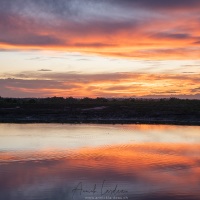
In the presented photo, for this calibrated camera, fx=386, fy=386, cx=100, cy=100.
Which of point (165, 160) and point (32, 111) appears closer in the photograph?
point (165, 160)

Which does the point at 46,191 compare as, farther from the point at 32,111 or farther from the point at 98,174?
the point at 32,111

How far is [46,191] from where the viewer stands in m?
11.6

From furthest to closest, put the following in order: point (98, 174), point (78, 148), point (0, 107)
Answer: point (0, 107)
point (78, 148)
point (98, 174)

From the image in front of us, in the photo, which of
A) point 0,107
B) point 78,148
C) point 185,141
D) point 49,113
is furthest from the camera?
point 0,107

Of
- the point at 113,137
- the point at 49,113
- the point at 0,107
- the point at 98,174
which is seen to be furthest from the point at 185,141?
the point at 0,107

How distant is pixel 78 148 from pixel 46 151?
2.02 metres

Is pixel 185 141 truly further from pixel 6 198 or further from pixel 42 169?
pixel 6 198

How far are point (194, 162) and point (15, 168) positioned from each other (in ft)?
25.3

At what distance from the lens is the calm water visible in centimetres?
1174

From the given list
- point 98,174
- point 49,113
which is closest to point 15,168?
point 98,174

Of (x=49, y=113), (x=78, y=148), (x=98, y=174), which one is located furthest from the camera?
(x=49, y=113)

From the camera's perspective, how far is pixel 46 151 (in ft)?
63.2

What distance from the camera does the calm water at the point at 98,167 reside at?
11742 millimetres

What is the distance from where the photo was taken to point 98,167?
1553cm
